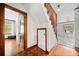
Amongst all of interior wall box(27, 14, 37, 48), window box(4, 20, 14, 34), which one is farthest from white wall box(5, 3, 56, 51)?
window box(4, 20, 14, 34)

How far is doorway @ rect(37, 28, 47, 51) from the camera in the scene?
5.80ft

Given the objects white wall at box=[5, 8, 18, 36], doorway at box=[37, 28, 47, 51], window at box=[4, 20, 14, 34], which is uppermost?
white wall at box=[5, 8, 18, 36]

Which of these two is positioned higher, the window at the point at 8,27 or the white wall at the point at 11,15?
the white wall at the point at 11,15

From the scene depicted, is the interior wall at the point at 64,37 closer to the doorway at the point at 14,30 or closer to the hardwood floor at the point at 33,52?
the hardwood floor at the point at 33,52

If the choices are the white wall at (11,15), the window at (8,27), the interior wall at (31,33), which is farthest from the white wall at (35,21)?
the window at (8,27)

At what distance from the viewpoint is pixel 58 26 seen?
5.70 ft

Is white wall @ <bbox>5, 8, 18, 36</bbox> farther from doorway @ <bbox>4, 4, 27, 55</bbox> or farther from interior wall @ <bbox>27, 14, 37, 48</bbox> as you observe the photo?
interior wall @ <bbox>27, 14, 37, 48</bbox>

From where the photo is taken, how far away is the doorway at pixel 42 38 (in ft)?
5.80

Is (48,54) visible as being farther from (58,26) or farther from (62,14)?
(62,14)

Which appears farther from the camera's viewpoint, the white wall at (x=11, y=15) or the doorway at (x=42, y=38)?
the doorway at (x=42, y=38)

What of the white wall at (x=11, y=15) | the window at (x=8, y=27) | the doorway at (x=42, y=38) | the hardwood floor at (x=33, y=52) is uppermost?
the white wall at (x=11, y=15)

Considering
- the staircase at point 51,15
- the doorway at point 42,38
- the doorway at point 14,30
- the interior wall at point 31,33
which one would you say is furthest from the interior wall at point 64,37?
the doorway at point 14,30

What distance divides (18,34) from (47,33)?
0.42 meters

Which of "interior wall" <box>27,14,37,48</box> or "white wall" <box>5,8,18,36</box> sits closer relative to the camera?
"white wall" <box>5,8,18,36</box>
